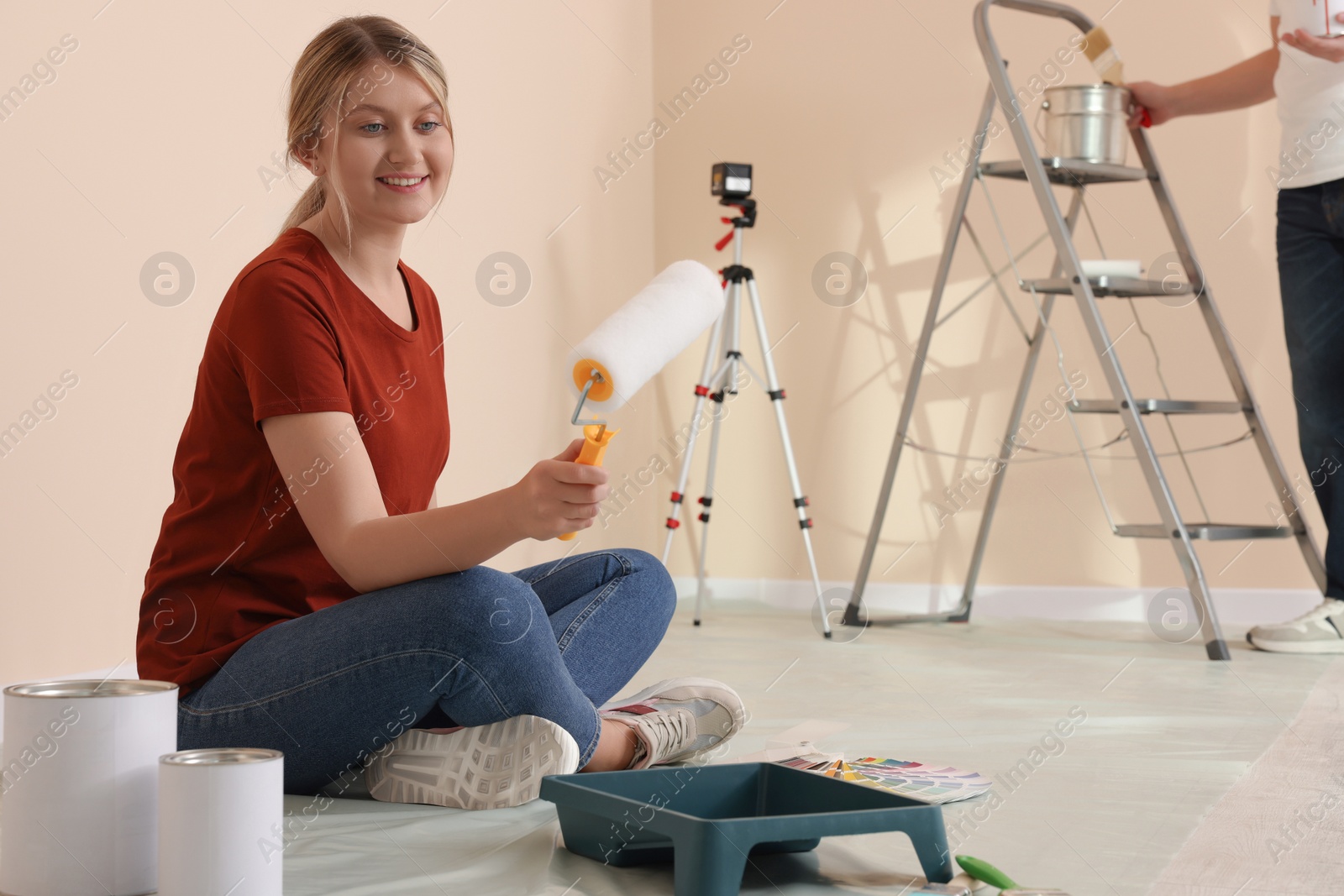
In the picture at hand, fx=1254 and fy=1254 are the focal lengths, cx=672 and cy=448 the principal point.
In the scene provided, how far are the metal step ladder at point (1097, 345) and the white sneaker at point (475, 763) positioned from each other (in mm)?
1541

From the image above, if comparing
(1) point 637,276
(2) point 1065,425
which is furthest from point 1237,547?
(1) point 637,276

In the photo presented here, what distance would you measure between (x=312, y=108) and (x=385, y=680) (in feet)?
1.92

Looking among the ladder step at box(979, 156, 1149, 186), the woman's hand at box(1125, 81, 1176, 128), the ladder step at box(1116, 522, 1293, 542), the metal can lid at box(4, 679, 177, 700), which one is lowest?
the metal can lid at box(4, 679, 177, 700)

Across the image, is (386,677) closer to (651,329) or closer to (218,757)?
(218,757)

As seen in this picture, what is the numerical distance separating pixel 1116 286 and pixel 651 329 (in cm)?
178

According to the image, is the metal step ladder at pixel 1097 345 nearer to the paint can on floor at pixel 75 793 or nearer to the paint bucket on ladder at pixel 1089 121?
the paint bucket on ladder at pixel 1089 121

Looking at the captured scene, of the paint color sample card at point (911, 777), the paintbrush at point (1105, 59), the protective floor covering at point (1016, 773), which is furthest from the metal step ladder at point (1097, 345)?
the paint color sample card at point (911, 777)

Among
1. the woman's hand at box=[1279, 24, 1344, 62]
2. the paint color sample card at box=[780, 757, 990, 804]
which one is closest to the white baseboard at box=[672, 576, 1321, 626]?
the woman's hand at box=[1279, 24, 1344, 62]

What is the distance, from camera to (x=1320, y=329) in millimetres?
2443

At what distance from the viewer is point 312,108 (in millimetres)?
1283

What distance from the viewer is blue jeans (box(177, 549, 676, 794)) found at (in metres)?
1.13

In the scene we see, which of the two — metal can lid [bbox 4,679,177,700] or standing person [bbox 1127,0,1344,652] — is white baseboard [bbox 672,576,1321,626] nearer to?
standing person [bbox 1127,0,1344,652]

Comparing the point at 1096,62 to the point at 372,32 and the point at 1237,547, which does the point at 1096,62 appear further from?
the point at 372,32

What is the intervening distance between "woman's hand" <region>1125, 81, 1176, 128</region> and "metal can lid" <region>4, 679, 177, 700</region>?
232cm
